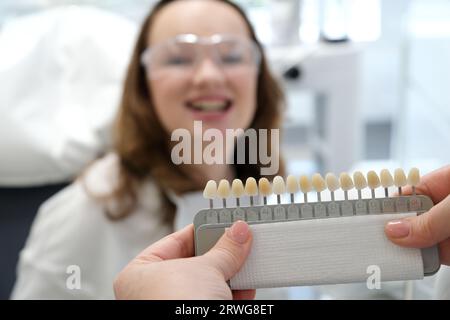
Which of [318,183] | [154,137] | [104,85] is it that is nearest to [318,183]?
[318,183]

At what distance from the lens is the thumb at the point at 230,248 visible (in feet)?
1.18

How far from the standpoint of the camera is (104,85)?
130 cm

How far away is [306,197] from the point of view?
373mm

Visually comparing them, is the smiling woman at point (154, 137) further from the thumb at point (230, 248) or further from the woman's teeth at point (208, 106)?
the thumb at point (230, 248)

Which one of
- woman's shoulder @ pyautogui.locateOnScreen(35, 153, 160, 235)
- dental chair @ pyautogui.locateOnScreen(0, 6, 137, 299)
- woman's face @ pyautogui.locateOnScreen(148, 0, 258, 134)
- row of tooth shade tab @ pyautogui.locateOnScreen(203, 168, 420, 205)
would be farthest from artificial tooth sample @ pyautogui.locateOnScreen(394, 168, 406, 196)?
dental chair @ pyautogui.locateOnScreen(0, 6, 137, 299)

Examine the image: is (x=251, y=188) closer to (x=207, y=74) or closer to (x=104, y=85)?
(x=207, y=74)

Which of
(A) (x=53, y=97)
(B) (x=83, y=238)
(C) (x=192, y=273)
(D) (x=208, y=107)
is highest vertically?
(A) (x=53, y=97)

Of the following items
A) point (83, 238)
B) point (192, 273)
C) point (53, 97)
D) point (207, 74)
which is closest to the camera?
point (192, 273)

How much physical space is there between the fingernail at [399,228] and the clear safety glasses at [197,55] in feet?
1.30

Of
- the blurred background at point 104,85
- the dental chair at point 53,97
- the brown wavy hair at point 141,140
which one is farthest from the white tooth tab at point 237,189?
the dental chair at point 53,97

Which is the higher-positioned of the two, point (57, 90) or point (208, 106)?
point (57, 90)

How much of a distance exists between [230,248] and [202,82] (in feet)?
1.19

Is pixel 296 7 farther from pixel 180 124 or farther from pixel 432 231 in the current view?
pixel 432 231

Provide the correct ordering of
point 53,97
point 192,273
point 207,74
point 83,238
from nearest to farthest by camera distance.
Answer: point 192,273
point 207,74
point 83,238
point 53,97
